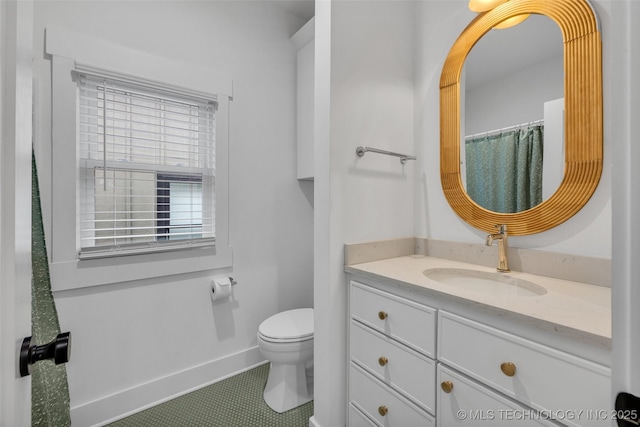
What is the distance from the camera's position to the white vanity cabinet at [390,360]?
1060mm

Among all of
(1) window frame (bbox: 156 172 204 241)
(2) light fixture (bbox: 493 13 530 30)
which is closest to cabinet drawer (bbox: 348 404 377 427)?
(1) window frame (bbox: 156 172 204 241)

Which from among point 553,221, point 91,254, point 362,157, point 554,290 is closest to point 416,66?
point 362,157

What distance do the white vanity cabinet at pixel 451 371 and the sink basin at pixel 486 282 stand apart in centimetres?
28

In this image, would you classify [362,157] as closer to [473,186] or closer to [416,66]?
[473,186]

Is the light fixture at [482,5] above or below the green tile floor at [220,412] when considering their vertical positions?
above

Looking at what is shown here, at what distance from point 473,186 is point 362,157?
57 cm

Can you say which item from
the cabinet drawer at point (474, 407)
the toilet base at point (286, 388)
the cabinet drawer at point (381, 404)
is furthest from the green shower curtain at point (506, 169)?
the toilet base at point (286, 388)

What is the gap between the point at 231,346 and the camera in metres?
2.01

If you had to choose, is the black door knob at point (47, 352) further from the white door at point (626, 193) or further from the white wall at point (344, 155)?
the white wall at point (344, 155)

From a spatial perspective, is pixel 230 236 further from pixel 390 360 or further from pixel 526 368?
pixel 526 368

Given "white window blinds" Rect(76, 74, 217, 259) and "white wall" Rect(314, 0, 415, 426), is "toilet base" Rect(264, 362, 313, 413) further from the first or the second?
"white window blinds" Rect(76, 74, 217, 259)

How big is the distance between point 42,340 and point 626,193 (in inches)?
51.1

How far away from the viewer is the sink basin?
1.14 metres

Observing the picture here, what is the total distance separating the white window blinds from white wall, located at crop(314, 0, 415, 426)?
2.96 ft
